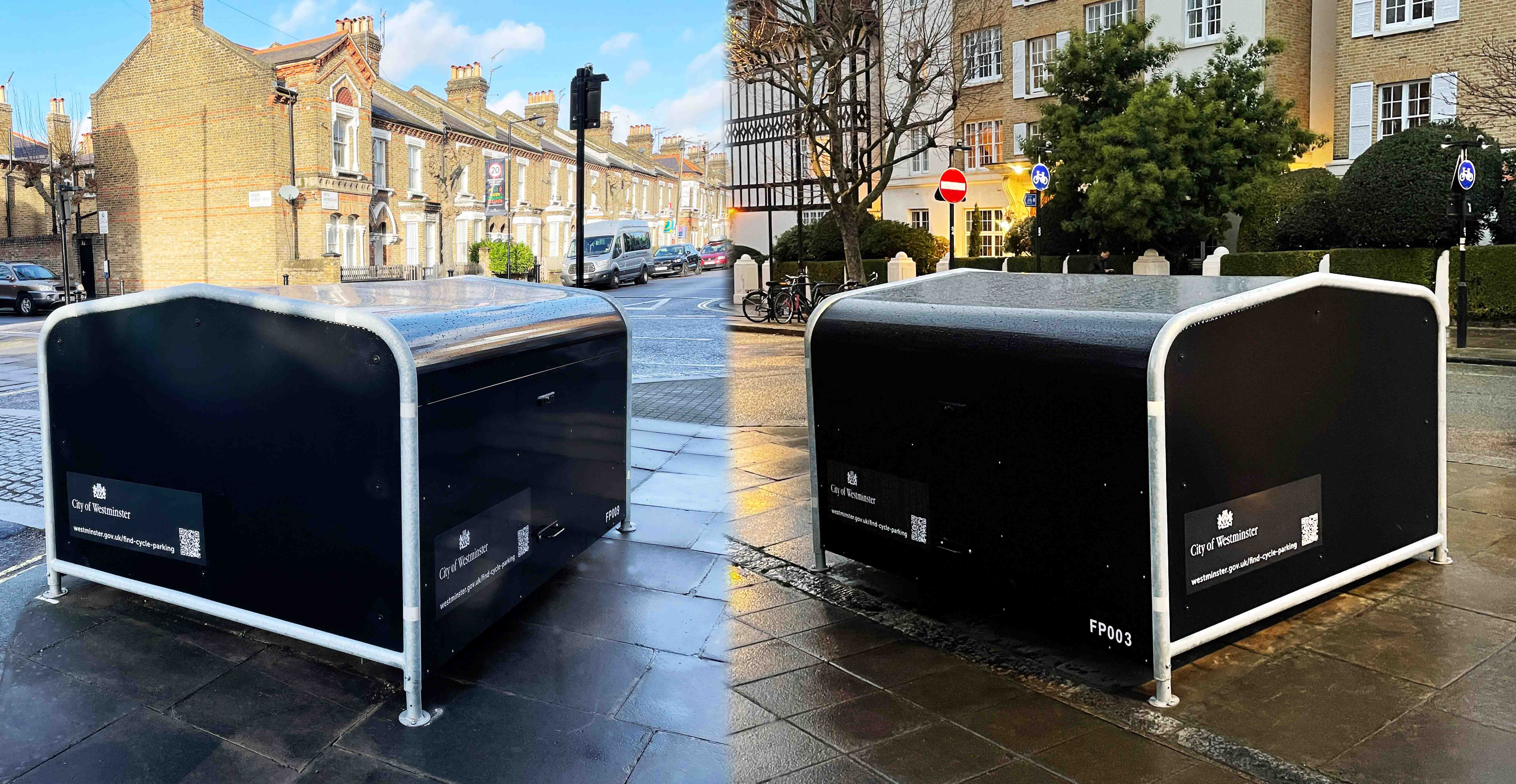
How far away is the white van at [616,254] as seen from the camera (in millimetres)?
44781

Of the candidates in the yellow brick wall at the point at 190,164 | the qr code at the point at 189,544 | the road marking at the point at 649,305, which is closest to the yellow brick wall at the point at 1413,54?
the road marking at the point at 649,305

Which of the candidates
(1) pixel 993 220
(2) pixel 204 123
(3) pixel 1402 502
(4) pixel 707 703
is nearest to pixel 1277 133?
(1) pixel 993 220

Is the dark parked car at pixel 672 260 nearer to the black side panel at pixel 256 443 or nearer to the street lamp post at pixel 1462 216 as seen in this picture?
the street lamp post at pixel 1462 216

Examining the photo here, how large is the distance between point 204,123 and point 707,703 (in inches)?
1913

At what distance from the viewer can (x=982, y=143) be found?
40.1 metres

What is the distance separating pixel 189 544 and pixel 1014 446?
3591 millimetres

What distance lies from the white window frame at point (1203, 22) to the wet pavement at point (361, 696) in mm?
33003

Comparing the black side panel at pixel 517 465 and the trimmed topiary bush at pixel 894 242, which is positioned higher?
the trimmed topiary bush at pixel 894 242

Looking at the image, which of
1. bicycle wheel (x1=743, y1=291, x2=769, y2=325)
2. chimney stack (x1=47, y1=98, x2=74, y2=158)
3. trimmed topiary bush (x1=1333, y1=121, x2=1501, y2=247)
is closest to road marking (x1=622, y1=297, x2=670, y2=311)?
bicycle wheel (x1=743, y1=291, x2=769, y2=325)

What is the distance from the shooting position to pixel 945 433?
4.76 metres

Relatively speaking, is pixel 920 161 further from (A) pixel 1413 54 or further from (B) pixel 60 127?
(B) pixel 60 127

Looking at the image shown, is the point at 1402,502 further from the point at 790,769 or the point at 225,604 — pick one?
the point at 225,604

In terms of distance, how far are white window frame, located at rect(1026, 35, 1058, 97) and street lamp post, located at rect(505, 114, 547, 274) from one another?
23.4 m

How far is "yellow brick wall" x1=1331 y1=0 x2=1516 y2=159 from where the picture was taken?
89.4 ft
